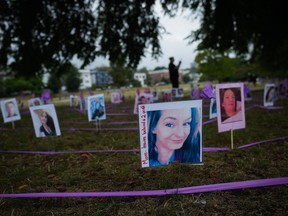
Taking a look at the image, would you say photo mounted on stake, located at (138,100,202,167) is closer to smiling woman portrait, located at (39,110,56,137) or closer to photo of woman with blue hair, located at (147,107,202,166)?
photo of woman with blue hair, located at (147,107,202,166)

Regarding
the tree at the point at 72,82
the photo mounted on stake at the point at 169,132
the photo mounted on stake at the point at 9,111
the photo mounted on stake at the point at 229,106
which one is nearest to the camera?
the photo mounted on stake at the point at 169,132

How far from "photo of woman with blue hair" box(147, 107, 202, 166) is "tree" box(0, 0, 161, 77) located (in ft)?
31.4

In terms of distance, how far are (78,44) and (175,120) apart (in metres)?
10.9

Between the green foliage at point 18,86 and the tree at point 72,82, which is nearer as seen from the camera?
the green foliage at point 18,86

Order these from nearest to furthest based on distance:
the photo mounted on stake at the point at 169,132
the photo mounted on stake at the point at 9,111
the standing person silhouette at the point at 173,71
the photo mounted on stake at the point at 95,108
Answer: the photo mounted on stake at the point at 169,132 → the photo mounted on stake at the point at 95,108 → the photo mounted on stake at the point at 9,111 → the standing person silhouette at the point at 173,71

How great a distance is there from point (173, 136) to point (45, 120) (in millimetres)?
2654

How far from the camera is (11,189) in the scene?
9.75ft

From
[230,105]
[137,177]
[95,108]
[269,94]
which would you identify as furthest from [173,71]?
[137,177]

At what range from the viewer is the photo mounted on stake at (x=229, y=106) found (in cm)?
390

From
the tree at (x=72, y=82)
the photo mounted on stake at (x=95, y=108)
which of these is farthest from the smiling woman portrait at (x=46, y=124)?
the tree at (x=72, y=82)

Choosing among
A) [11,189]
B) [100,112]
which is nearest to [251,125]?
[100,112]

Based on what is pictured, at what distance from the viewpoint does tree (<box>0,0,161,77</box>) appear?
11.2 m

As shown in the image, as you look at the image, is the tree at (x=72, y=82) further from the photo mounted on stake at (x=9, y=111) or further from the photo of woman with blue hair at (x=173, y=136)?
the photo of woman with blue hair at (x=173, y=136)

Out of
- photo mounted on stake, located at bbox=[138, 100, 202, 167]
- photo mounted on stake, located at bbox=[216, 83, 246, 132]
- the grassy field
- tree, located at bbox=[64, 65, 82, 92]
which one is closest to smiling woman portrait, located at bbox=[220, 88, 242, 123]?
photo mounted on stake, located at bbox=[216, 83, 246, 132]
